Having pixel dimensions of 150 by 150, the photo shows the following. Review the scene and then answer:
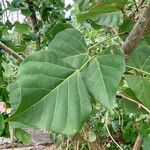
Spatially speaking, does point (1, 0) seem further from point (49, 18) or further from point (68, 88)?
point (68, 88)

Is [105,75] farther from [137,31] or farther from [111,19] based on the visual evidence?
[111,19]

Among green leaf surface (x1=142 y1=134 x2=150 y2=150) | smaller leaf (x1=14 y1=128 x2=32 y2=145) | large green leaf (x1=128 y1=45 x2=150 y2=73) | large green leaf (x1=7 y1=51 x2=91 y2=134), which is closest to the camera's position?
large green leaf (x1=7 y1=51 x2=91 y2=134)

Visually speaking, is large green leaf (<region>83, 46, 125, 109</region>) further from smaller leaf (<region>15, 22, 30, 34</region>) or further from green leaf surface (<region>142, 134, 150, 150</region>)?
smaller leaf (<region>15, 22, 30, 34</region>)

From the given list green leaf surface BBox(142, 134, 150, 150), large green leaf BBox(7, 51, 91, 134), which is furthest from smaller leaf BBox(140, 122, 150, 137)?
large green leaf BBox(7, 51, 91, 134)

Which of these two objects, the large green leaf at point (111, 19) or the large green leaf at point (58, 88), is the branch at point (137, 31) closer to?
the large green leaf at point (58, 88)

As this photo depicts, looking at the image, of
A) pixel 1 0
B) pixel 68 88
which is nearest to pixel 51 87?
pixel 68 88

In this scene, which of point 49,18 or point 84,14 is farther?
point 49,18
